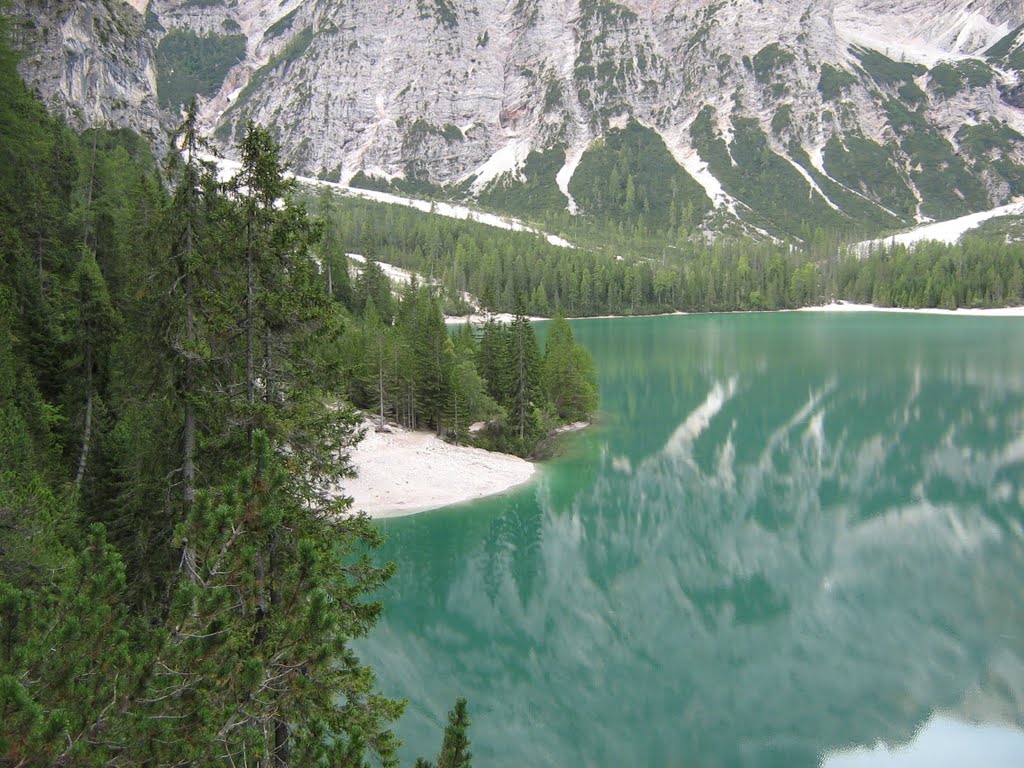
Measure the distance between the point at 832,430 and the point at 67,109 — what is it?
206ft

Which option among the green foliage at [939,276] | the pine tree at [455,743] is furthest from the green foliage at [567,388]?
the green foliage at [939,276]

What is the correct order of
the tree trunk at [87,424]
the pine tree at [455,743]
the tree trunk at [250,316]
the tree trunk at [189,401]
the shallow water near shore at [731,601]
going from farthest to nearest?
the tree trunk at [87,424], the shallow water near shore at [731,601], the tree trunk at [189,401], the tree trunk at [250,316], the pine tree at [455,743]

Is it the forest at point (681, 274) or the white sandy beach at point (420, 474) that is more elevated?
the forest at point (681, 274)

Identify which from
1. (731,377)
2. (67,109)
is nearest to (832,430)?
(731,377)

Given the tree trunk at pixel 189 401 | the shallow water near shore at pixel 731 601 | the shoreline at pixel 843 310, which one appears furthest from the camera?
the shoreline at pixel 843 310

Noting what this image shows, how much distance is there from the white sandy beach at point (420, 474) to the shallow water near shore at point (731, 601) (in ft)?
4.35

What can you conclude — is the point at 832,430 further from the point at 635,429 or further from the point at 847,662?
the point at 847,662

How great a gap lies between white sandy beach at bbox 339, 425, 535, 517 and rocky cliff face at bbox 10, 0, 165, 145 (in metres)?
34.1

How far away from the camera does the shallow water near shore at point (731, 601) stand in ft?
51.6

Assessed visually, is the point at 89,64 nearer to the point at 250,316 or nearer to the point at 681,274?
the point at 250,316

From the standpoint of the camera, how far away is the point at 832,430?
147 ft

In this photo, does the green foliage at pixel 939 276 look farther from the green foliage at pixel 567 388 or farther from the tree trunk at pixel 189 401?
the tree trunk at pixel 189 401

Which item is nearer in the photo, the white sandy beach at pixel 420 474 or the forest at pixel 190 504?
the forest at pixel 190 504

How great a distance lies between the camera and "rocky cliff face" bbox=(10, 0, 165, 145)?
5134 centimetres
